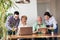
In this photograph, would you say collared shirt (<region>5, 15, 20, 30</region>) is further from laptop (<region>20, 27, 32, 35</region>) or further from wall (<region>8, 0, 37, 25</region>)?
wall (<region>8, 0, 37, 25</region>)

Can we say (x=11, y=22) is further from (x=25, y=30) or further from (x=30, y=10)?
(x=30, y=10)

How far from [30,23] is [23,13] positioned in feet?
1.54

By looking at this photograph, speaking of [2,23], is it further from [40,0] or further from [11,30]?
[40,0]

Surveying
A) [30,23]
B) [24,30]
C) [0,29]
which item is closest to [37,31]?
[24,30]

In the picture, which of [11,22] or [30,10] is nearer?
[11,22]

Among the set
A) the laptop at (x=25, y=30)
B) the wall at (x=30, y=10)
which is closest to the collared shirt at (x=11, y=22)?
the laptop at (x=25, y=30)

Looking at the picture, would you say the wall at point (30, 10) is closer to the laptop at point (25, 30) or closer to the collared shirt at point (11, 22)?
the collared shirt at point (11, 22)

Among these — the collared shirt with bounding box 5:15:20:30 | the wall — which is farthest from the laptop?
the wall

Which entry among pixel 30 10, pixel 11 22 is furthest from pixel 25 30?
pixel 30 10

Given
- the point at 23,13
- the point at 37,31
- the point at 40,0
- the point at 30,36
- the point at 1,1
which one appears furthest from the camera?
the point at 40,0

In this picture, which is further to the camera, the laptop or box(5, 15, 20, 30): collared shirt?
box(5, 15, 20, 30): collared shirt

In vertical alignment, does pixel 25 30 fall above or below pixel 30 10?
below

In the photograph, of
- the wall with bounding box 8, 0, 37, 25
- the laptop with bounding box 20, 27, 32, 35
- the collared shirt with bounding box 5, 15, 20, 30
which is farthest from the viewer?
the wall with bounding box 8, 0, 37, 25

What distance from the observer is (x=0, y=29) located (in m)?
3.56
